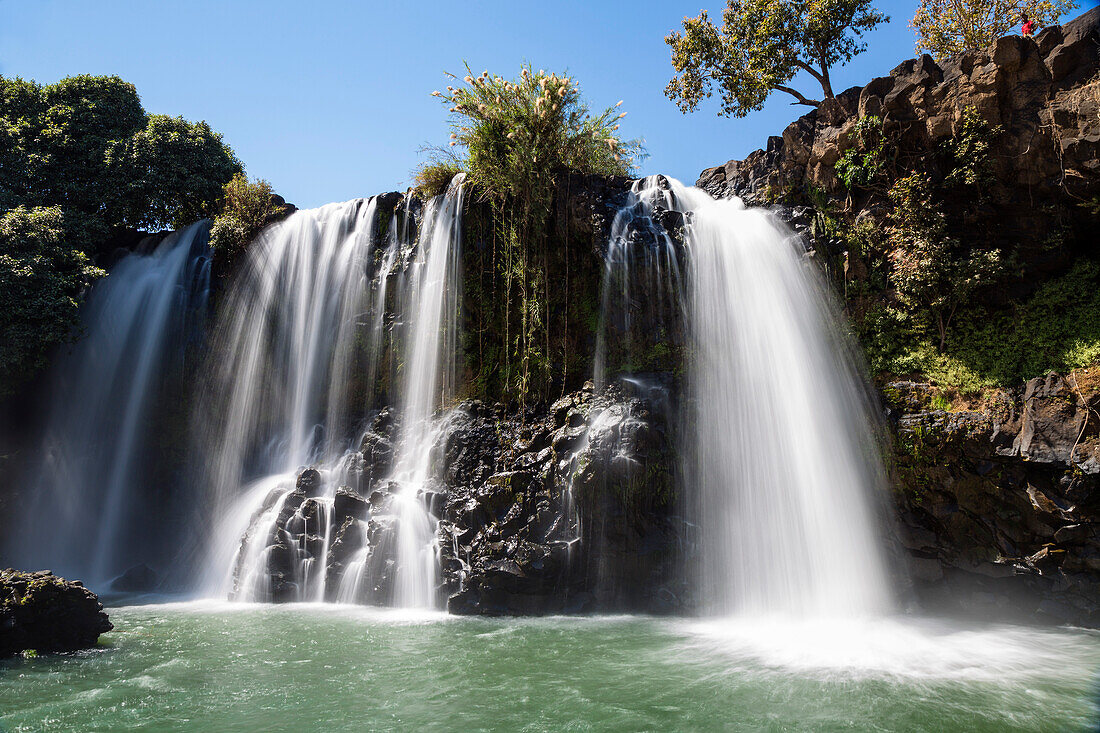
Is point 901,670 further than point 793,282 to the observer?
No

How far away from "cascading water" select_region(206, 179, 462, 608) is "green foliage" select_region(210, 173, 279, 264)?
2.54 ft

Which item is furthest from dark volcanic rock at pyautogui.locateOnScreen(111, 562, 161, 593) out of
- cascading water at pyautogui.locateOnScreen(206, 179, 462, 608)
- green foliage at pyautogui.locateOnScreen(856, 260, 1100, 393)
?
green foliage at pyautogui.locateOnScreen(856, 260, 1100, 393)

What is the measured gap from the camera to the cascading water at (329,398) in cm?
1309

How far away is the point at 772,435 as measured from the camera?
12.6 m

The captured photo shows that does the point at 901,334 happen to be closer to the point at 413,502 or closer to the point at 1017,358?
the point at 1017,358

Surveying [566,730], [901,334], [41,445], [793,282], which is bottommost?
[566,730]

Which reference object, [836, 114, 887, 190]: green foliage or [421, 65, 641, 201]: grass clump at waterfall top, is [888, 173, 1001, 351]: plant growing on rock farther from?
[421, 65, 641, 201]: grass clump at waterfall top

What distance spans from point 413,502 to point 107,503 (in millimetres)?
10635

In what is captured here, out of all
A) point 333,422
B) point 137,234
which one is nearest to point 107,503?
point 333,422

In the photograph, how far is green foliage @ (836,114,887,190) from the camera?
14172mm

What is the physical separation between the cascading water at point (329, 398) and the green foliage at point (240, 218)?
0.77 meters

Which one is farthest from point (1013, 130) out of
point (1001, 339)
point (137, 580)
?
point (137, 580)

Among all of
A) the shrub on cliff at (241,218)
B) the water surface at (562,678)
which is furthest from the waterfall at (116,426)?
the water surface at (562,678)

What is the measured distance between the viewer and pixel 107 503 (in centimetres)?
1761
